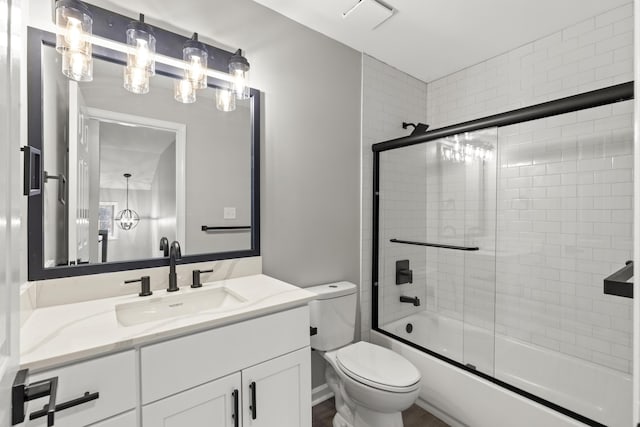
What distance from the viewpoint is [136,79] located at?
1408 millimetres

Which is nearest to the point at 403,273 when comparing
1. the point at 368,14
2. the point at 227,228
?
the point at 227,228

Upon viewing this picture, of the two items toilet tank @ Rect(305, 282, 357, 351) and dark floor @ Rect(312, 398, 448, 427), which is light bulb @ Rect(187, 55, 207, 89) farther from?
dark floor @ Rect(312, 398, 448, 427)

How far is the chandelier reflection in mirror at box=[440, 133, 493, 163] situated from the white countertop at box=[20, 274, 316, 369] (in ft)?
4.88

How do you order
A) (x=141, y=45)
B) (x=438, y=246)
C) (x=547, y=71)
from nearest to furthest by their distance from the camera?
1. (x=141, y=45)
2. (x=547, y=71)
3. (x=438, y=246)

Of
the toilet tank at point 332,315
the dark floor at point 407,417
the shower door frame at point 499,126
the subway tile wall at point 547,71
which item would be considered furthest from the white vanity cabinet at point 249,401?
the subway tile wall at point 547,71

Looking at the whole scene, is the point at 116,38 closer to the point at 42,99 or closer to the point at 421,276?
the point at 42,99

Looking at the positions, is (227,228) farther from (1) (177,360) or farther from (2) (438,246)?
(2) (438,246)

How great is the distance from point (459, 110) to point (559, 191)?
39.7 inches

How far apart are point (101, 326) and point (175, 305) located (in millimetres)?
373

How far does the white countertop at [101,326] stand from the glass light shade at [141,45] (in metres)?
0.96

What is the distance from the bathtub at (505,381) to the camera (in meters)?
1.59

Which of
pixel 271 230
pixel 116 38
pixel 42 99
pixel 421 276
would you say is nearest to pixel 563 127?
pixel 421 276

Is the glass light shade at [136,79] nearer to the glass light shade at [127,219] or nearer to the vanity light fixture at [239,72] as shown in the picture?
the vanity light fixture at [239,72]

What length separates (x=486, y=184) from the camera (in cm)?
215
